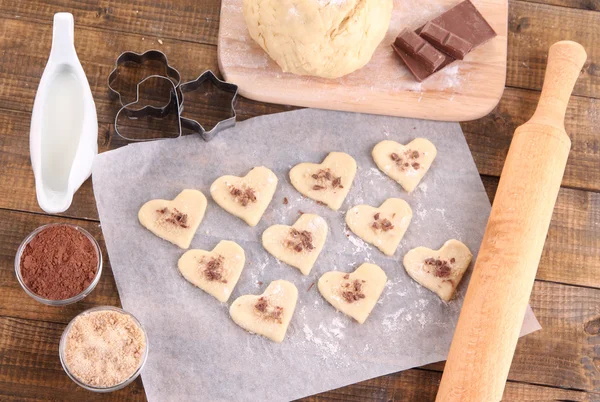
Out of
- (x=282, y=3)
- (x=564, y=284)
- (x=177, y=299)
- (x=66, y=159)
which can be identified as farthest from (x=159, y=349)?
(x=564, y=284)

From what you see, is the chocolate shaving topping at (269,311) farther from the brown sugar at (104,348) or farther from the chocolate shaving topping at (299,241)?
the brown sugar at (104,348)

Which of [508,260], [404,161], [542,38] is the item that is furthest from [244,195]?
[542,38]

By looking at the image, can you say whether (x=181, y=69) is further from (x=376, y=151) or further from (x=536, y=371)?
(x=536, y=371)

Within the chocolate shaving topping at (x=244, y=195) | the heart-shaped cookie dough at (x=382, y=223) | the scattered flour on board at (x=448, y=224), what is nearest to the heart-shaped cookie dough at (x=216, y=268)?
the chocolate shaving topping at (x=244, y=195)

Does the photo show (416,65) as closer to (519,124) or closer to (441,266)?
(519,124)

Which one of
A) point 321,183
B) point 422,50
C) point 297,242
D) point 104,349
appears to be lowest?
point 104,349

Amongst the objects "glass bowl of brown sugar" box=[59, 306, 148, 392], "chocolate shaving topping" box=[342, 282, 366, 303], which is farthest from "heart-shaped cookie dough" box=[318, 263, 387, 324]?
"glass bowl of brown sugar" box=[59, 306, 148, 392]
